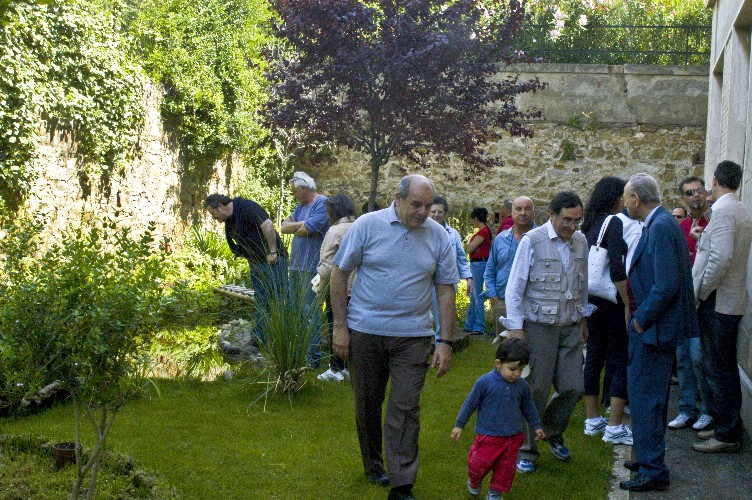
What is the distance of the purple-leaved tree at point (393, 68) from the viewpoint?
10414 millimetres

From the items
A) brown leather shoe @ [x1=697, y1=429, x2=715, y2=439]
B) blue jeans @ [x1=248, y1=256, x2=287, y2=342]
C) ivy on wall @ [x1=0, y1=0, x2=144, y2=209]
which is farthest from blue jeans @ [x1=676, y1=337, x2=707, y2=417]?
ivy on wall @ [x1=0, y1=0, x2=144, y2=209]

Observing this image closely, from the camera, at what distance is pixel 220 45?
586 inches

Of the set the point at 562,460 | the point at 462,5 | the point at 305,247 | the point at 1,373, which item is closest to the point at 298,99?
the point at 462,5

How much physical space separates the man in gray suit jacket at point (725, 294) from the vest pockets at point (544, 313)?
1.30 meters

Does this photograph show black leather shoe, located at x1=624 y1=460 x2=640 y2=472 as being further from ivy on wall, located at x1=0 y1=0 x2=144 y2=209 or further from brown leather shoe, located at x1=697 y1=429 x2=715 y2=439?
ivy on wall, located at x1=0 y1=0 x2=144 y2=209

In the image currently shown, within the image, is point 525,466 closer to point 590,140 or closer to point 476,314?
point 476,314

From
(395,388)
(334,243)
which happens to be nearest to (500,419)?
(395,388)

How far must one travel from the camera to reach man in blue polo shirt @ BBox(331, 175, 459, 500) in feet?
16.8

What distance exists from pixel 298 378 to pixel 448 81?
15.7ft

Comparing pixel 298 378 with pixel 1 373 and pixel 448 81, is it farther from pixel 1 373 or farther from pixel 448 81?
pixel 448 81

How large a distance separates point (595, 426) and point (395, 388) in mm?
2423

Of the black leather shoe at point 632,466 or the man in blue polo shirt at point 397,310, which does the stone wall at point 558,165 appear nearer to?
the black leather shoe at point 632,466

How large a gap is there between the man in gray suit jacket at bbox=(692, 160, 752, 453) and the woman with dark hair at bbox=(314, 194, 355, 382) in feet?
10.1

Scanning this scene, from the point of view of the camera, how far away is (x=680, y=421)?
23.3 ft
